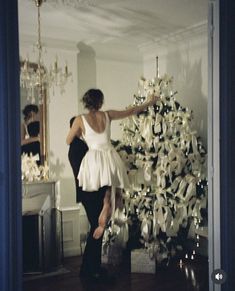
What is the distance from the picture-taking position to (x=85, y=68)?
2.33m

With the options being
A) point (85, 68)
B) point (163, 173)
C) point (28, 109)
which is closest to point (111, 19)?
point (85, 68)

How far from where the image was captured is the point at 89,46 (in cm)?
234

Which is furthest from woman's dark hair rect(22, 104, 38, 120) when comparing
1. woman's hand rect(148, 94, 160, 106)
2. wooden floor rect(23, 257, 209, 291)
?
wooden floor rect(23, 257, 209, 291)

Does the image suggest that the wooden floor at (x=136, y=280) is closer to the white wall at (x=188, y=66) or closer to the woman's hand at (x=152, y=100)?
the white wall at (x=188, y=66)

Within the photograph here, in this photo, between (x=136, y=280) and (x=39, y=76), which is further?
(x=136, y=280)

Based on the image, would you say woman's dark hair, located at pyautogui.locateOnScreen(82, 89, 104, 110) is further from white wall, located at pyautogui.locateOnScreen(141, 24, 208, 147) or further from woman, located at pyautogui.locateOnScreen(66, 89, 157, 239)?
white wall, located at pyautogui.locateOnScreen(141, 24, 208, 147)

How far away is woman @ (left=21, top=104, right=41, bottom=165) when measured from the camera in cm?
220

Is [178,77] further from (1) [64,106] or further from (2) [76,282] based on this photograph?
(2) [76,282]

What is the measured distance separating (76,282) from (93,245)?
0.24 meters

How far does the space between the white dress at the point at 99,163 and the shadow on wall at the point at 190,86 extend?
23.8 inches

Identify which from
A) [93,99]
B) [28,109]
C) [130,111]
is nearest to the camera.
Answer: [28,109]

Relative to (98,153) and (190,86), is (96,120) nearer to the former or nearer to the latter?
(98,153)

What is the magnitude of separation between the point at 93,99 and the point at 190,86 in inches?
29.0

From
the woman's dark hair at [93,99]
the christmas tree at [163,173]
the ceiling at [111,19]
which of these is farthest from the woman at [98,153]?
the ceiling at [111,19]
